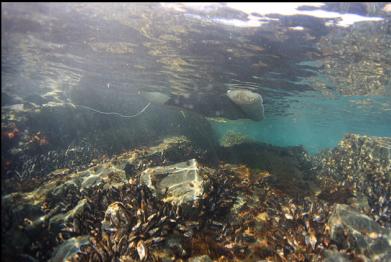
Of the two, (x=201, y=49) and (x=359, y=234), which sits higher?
(x=201, y=49)

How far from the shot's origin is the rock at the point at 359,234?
6410 mm

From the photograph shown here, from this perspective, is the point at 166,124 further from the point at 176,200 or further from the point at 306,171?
the point at 176,200

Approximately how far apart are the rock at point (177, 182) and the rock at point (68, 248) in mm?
2135

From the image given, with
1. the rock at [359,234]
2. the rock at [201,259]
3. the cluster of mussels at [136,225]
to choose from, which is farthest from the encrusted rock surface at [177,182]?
the rock at [359,234]

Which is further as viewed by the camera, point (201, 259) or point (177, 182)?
point (177, 182)

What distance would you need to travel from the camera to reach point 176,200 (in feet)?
22.8

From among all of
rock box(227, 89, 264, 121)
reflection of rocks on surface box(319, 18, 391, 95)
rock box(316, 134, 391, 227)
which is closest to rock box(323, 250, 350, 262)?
rock box(316, 134, 391, 227)

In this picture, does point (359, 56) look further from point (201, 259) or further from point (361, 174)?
point (201, 259)

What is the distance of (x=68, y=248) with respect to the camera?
6020 mm

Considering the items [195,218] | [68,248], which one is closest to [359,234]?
[195,218]

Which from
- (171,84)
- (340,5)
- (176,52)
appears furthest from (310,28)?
(171,84)

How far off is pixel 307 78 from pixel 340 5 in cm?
961

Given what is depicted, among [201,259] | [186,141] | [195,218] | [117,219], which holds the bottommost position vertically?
[186,141]

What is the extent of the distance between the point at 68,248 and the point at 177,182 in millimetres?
3186
